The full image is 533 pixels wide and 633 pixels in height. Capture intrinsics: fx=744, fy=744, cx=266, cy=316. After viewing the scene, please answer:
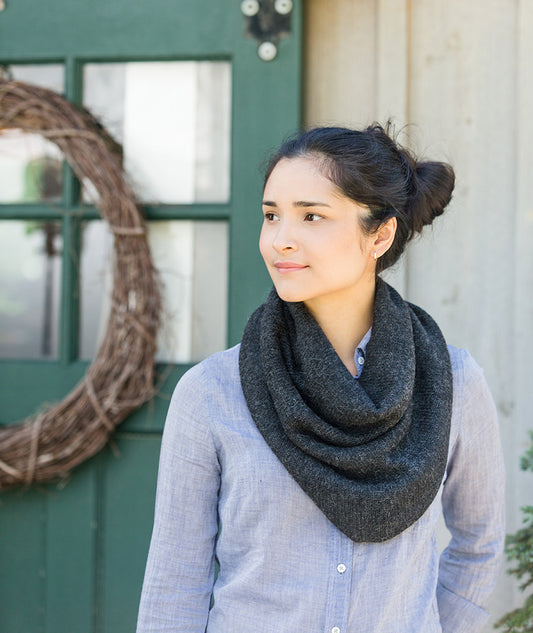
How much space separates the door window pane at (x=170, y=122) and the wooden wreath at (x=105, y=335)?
0.11 meters

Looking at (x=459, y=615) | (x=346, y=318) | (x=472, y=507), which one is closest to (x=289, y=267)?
(x=346, y=318)

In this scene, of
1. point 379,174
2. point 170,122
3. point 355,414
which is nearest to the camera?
point 355,414

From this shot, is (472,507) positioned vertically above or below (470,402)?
below

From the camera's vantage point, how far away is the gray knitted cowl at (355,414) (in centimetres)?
→ 111

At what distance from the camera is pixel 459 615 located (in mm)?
1339

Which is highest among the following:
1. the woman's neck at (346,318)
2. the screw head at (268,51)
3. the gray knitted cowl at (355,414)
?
the screw head at (268,51)

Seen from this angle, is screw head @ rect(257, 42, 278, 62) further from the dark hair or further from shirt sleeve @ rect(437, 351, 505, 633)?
shirt sleeve @ rect(437, 351, 505, 633)

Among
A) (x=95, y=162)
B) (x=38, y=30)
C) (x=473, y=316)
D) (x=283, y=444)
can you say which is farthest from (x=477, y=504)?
(x=38, y=30)

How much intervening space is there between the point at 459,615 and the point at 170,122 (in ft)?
4.67

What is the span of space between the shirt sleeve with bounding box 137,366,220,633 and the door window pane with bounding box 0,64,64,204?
1.13 metres

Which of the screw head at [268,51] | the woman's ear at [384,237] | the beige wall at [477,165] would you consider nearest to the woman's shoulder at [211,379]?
the woman's ear at [384,237]

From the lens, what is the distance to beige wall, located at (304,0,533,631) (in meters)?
1.95

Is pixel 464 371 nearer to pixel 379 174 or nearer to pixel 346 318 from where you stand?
pixel 346 318

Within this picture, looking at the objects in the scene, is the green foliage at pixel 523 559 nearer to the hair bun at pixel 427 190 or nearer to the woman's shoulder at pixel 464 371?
the woman's shoulder at pixel 464 371
